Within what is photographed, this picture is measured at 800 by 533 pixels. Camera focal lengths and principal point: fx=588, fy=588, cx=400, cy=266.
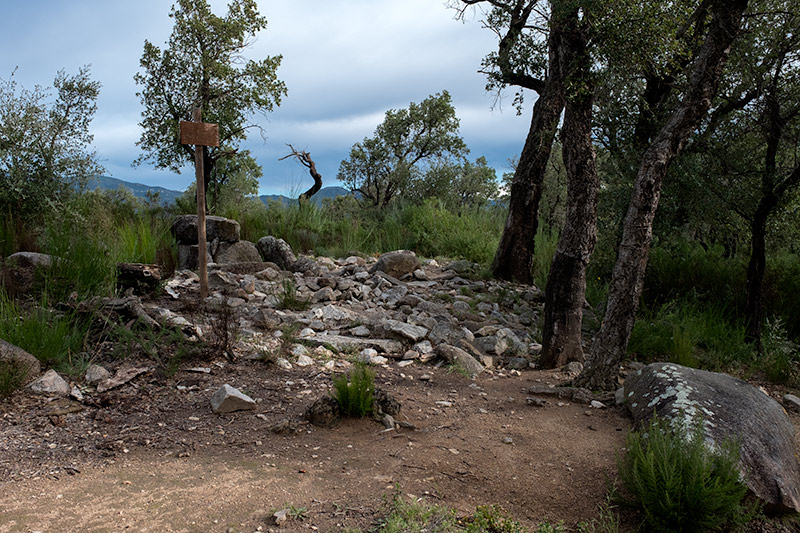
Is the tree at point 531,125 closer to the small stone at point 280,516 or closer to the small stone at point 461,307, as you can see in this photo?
the small stone at point 461,307

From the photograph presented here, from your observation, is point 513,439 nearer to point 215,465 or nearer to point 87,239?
point 215,465

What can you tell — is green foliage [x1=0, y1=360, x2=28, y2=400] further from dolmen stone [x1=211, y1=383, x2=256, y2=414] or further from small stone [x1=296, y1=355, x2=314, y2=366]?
small stone [x1=296, y1=355, x2=314, y2=366]

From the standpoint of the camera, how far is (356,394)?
4312 millimetres

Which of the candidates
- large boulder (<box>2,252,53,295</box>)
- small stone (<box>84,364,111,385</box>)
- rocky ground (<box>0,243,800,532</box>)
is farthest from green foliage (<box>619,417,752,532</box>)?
large boulder (<box>2,252,53,295</box>)

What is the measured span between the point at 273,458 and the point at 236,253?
7046 mm

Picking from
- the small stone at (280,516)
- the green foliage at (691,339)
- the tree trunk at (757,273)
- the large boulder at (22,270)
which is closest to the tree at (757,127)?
the tree trunk at (757,273)

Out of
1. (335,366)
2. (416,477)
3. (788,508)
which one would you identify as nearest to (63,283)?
(335,366)

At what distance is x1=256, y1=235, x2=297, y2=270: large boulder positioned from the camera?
1038cm

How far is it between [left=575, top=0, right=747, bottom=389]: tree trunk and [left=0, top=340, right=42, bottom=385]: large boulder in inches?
194

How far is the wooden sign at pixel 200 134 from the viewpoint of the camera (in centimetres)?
732

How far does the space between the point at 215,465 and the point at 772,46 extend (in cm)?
833

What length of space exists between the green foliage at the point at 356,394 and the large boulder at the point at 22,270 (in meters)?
4.51

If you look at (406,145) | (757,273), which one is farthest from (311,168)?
(757,273)

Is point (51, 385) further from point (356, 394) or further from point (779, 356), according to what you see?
point (779, 356)
